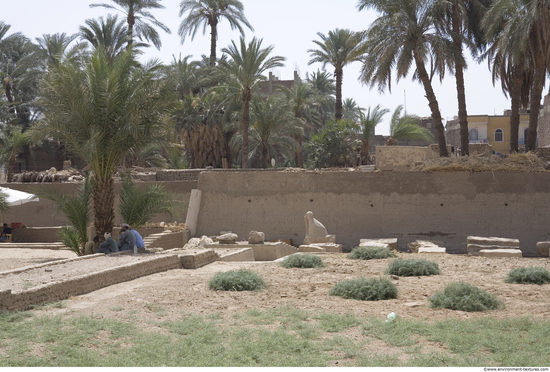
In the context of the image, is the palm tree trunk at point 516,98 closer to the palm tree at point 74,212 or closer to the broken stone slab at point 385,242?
the broken stone slab at point 385,242

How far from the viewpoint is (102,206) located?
15.3 m

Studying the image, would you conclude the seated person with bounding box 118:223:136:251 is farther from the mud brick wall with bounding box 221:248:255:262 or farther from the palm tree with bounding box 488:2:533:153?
the palm tree with bounding box 488:2:533:153

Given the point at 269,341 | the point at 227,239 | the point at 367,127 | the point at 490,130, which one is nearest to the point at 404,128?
the point at 367,127

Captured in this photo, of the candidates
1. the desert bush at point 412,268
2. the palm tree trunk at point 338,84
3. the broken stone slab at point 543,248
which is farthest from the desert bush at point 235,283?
the palm tree trunk at point 338,84

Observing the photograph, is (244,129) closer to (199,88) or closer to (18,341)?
(199,88)

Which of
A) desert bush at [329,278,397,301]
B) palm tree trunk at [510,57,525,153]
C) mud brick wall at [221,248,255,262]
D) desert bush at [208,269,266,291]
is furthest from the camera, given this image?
palm tree trunk at [510,57,525,153]

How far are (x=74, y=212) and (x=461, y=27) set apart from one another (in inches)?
631

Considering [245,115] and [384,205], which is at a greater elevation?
[245,115]

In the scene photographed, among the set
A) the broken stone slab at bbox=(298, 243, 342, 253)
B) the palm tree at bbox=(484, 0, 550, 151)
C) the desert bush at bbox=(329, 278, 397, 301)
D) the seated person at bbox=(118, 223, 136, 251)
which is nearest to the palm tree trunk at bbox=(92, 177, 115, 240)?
the seated person at bbox=(118, 223, 136, 251)

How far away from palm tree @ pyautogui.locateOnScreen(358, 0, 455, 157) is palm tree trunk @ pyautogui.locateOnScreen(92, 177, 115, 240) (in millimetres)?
11449

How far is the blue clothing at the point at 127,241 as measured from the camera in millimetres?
13922

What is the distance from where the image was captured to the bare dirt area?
26.3ft

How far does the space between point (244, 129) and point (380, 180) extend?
1049 centimetres

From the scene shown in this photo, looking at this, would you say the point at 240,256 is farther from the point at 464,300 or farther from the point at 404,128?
the point at 404,128
